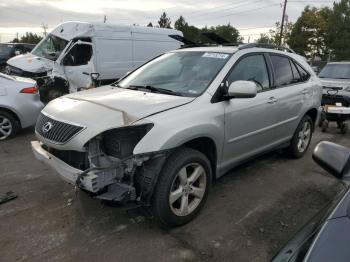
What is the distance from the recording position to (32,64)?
10.7 metres

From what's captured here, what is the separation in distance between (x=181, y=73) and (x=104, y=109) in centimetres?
126

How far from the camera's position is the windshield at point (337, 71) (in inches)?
433

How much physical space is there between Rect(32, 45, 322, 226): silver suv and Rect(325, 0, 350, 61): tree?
1673 inches

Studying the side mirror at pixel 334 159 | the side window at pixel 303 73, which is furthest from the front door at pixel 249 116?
the side mirror at pixel 334 159

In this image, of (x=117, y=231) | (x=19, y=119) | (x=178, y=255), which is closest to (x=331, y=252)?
(x=178, y=255)

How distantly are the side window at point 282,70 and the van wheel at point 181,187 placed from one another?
1.99 metres

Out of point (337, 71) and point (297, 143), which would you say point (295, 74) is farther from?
point (337, 71)

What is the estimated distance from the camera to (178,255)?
3.20 m

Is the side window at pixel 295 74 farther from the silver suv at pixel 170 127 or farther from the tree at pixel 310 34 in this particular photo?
the tree at pixel 310 34

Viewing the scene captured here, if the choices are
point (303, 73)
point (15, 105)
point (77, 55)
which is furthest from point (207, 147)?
point (77, 55)

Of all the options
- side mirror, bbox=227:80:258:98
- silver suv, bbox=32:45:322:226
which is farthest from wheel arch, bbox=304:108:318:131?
side mirror, bbox=227:80:258:98

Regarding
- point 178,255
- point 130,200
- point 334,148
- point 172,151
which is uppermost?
point 334,148

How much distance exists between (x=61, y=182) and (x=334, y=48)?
4555 cm

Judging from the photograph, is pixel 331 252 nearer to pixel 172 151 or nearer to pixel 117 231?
pixel 172 151
